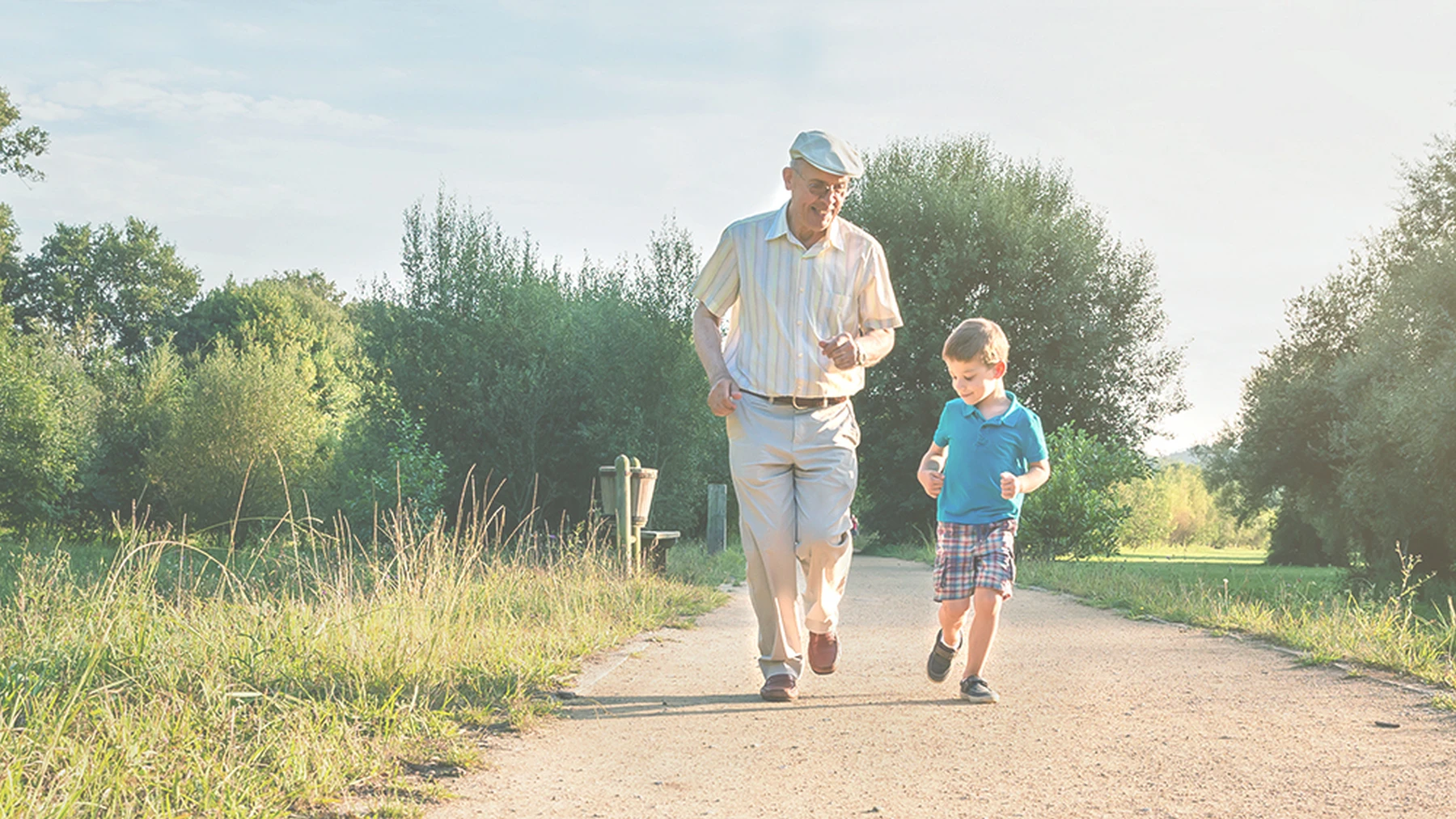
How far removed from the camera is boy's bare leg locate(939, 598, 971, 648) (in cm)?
520

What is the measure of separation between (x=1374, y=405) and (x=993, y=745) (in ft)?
63.4

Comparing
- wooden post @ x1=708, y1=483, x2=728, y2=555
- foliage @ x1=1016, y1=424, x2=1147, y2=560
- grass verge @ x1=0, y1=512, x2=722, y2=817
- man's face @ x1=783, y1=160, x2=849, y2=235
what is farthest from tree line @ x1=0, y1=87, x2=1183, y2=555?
man's face @ x1=783, y1=160, x2=849, y2=235

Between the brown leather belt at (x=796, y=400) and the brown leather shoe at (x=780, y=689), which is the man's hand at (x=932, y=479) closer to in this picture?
the brown leather belt at (x=796, y=400)

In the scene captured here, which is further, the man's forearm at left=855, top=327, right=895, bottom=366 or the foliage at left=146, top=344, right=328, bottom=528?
the foliage at left=146, top=344, right=328, bottom=528

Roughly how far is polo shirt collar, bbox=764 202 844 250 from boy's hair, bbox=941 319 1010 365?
0.64 m

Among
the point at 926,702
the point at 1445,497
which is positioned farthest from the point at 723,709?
the point at 1445,497

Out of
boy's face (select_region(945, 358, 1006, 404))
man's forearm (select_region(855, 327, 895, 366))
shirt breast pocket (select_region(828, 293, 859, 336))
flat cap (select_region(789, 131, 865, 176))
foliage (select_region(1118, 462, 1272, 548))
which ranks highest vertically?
flat cap (select_region(789, 131, 865, 176))

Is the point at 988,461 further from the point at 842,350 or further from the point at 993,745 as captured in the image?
the point at 993,745

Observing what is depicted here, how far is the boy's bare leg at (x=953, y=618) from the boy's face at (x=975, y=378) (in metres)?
0.89

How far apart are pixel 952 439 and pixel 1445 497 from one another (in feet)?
58.0

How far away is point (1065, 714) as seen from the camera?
4852mm

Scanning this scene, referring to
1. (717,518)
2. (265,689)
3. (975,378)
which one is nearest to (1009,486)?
(975,378)

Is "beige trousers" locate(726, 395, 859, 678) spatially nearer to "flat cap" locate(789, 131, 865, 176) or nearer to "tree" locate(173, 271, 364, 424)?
"flat cap" locate(789, 131, 865, 176)

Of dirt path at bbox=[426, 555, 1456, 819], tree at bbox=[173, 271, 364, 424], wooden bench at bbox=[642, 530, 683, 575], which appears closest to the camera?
dirt path at bbox=[426, 555, 1456, 819]
